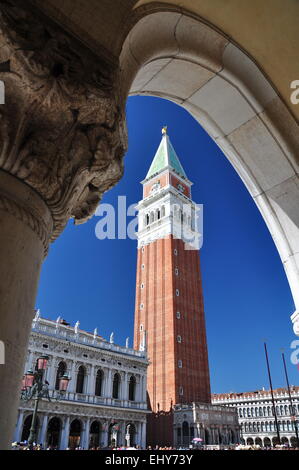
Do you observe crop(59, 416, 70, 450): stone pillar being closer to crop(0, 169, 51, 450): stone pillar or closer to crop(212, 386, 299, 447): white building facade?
crop(0, 169, 51, 450): stone pillar

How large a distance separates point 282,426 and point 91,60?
53.3 meters

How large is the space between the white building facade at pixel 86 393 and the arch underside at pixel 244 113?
21.3 meters

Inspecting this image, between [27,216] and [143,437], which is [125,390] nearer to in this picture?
[143,437]

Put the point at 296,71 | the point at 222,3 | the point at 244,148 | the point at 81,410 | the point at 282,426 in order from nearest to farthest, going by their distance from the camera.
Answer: the point at 222,3, the point at 296,71, the point at 244,148, the point at 81,410, the point at 282,426

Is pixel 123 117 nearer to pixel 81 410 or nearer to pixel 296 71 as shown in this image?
pixel 296 71

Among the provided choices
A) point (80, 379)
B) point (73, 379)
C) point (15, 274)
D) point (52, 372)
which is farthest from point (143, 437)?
point (15, 274)

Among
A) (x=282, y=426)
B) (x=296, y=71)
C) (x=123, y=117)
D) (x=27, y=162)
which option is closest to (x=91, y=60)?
(x=123, y=117)

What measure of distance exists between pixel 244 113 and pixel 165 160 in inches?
1819

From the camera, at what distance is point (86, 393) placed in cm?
2484

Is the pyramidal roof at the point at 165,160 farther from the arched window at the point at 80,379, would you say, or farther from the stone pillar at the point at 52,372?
the stone pillar at the point at 52,372

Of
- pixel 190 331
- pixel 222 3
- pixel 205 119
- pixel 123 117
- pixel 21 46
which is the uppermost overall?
pixel 190 331

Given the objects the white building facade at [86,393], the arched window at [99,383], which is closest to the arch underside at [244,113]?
the white building facade at [86,393]
